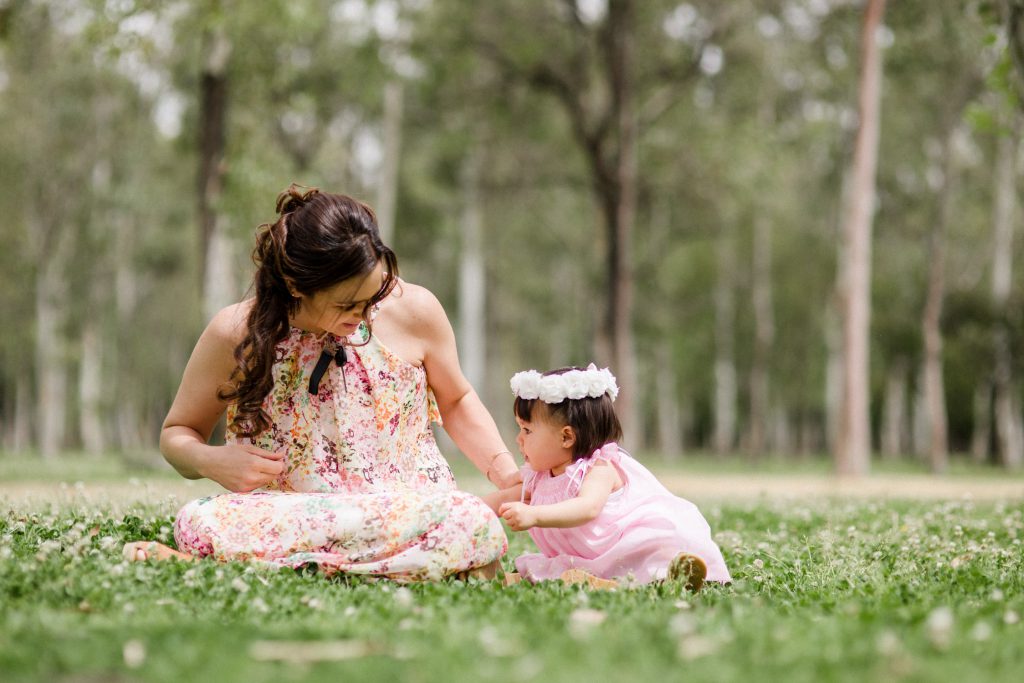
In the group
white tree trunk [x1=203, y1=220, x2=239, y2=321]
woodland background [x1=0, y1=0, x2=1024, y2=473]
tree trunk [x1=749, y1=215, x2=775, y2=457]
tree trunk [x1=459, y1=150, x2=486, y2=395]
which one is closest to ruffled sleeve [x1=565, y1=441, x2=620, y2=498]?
woodland background [x1=0, y1=0, x2=1024, y2=473]

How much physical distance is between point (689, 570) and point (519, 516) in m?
0.88

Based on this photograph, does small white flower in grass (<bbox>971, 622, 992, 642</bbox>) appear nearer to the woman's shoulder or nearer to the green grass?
the green grass

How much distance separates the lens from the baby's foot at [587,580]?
16.3 feet

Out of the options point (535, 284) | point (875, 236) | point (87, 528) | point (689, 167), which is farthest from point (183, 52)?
point (875, 236)

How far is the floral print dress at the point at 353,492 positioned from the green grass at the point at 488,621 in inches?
7.3

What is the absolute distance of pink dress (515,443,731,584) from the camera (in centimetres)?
521

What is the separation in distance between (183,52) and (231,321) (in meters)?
26.4

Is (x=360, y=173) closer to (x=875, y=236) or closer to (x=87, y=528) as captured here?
(x=875, y=236)

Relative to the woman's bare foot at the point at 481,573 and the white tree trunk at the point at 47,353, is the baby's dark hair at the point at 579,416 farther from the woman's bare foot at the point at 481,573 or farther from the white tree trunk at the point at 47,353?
the white tree trunk at the point at 47,353

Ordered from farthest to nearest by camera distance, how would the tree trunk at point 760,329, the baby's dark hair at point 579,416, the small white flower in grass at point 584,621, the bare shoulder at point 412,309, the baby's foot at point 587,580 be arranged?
the tree trunk at point 760,329 < the bare shoulder at point 412,309 < the baby's dark hair at point 579,416 < the baby's foot at point 587,580 < the small white flower in grass at point 584,621

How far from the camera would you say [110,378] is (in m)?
53.5

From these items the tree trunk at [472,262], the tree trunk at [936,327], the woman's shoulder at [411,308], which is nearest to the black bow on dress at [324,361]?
the woman's shoulder at [411,308]

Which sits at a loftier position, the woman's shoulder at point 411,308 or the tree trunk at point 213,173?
the tree trunk at point 213,173

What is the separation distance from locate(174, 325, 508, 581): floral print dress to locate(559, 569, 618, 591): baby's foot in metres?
0.36
